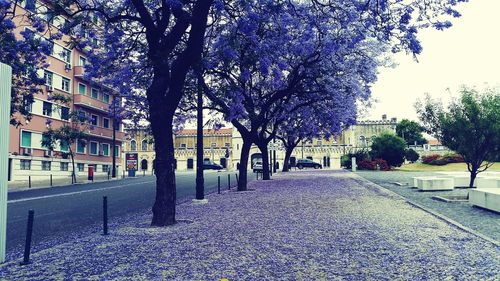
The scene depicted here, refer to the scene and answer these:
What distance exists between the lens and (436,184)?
17484 millimetres

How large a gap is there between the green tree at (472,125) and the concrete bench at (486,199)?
9.96 ft

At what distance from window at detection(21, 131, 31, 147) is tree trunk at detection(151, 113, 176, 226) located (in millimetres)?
29334

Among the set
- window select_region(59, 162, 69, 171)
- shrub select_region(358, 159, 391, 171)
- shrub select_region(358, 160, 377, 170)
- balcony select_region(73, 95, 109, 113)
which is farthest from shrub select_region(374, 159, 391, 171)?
window select_region(59, 162, 69, 171)

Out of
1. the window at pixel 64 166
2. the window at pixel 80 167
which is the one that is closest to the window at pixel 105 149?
the window at pixel 80 167

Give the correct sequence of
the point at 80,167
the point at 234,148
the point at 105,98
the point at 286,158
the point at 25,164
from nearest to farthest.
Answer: the point at 25,164 → the point at 80,167 → the point at 286,158 → the point at 105,98 → the point at 234,148

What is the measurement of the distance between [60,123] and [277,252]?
38.0 m

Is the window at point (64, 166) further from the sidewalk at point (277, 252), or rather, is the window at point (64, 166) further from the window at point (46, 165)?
the sidewalk at point (277, 252)

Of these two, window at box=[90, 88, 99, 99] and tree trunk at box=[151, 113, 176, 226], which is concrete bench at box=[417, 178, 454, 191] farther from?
window at box=[90, 88, 99, 99]

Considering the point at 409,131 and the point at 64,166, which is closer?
the point at 64,166

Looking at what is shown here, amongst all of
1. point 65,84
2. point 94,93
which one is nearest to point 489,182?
point 65,84

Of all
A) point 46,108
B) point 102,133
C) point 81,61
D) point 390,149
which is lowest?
point 390,149

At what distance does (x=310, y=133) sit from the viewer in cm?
3406

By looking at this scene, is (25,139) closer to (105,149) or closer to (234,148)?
(105,149)

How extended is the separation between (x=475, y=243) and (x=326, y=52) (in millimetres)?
11998
